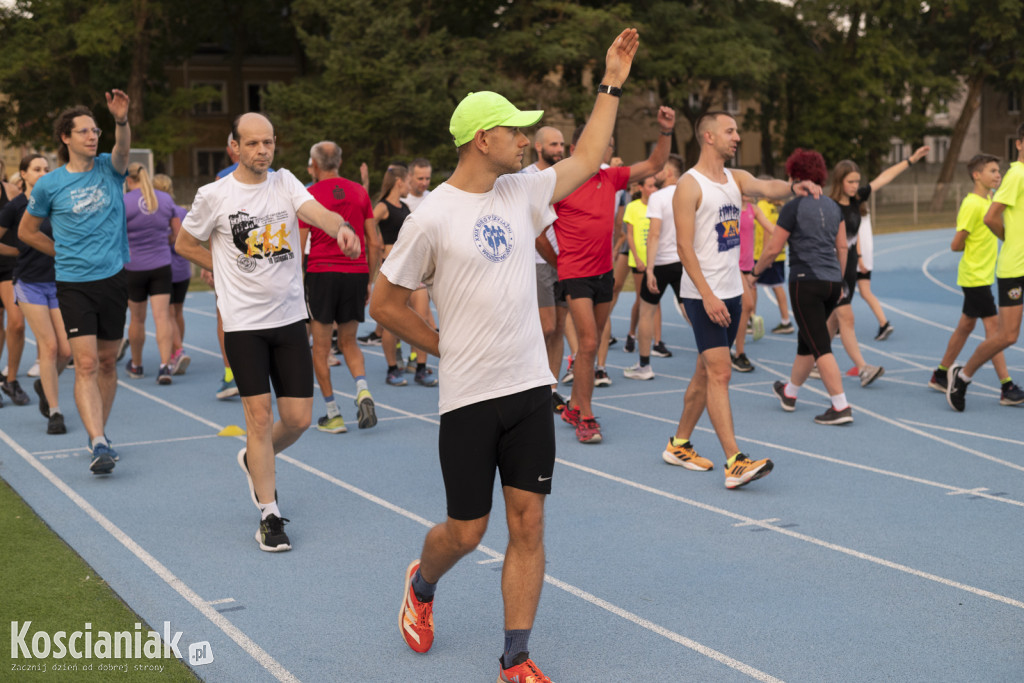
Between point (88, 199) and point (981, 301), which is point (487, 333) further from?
point (981, 301)

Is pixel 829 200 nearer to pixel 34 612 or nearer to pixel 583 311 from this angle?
pixel 583 311

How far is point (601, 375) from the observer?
11539 mm

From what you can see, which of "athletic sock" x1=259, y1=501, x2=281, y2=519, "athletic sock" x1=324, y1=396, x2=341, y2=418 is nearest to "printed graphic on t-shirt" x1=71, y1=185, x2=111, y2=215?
"athletic sock" x1=324, y1=396, x2=341, y2=418

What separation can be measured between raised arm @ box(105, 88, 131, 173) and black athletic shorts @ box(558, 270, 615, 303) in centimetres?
341

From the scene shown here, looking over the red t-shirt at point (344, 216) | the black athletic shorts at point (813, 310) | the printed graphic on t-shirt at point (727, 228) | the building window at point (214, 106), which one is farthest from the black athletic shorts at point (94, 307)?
the building window at point (214, 106)

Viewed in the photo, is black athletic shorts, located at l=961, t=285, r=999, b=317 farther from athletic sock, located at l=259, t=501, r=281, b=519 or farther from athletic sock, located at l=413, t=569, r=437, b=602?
athletic sock, located at l=413, t=569, r=437, b=602

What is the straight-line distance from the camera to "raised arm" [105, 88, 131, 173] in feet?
22.5

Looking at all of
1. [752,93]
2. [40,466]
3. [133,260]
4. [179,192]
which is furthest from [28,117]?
[40,466]

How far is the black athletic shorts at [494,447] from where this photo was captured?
4.27 m

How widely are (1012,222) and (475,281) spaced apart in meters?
6.62

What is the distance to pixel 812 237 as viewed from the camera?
31.1 feet

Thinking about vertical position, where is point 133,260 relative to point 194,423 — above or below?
above

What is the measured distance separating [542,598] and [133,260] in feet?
25.1

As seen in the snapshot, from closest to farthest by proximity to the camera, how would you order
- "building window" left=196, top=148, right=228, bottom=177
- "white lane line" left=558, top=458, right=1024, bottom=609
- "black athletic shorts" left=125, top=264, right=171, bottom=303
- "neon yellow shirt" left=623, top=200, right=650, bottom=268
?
"white lane line" left=558, top=458, right=1024, bottom=609
"black athletic shorts" left=125, top=264, right=171, bottom=303
"neon yellow shirt" left=623, top=200, right=650, bottom=268
"building window" left=196, top=148, right=228, bottom=177
